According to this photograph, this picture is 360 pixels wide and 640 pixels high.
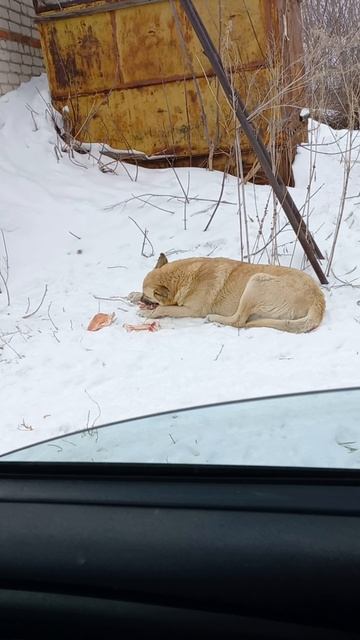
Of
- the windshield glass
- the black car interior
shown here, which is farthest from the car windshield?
the black car interior

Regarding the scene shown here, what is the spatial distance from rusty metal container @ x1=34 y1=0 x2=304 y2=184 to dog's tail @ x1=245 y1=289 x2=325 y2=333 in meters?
3.13

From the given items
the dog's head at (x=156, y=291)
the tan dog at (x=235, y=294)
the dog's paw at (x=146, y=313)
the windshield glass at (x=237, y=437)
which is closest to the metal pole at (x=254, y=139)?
the tan dog at (x=235, y=294)

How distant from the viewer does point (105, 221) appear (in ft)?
25.4

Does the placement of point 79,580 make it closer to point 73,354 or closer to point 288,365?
point 288,365

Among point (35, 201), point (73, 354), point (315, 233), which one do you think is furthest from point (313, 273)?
point (35, 201)

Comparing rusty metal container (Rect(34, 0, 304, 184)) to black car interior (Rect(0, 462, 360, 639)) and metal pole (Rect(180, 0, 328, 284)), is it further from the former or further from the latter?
black car interior (Rect(0, 462, 360, 639))

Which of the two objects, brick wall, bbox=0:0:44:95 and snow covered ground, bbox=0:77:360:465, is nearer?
snow covered ground, bbox=0:77:360:465

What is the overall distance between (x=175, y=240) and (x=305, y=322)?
8.73 ft

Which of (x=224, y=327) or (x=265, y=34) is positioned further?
(x=265, y=34)

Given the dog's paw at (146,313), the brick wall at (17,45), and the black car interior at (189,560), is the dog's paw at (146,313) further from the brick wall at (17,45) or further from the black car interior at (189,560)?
the brick wall at (17,45)

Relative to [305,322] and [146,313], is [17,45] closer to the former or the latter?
[146,313]

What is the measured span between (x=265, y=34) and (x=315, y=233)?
2665 millimetres

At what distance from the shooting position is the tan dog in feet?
16.8

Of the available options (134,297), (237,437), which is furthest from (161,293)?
(237,437)
